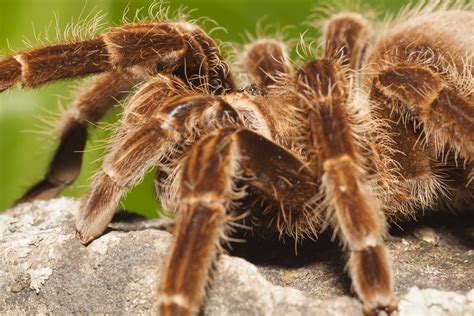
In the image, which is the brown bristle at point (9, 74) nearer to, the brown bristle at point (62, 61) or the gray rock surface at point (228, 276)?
the brown bristle at point (62, 61)

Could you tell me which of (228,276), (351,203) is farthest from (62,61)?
(351,203)

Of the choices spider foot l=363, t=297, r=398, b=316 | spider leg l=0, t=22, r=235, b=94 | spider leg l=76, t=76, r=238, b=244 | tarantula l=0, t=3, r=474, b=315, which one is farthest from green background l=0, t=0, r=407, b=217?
spider foot l=363, t=297, r=398, b=316

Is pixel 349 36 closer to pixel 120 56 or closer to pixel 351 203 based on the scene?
pixel 120 56

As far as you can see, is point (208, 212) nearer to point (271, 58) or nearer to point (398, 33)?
point (398, 33)

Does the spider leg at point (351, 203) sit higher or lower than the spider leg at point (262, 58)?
higher

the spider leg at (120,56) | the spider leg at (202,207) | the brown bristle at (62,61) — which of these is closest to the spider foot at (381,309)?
the spider leg at (202,207)

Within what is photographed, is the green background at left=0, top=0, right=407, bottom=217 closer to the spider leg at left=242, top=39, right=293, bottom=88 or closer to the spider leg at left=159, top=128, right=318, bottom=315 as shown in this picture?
the spider leg at left=242, top=39, right=293, bottom=88
